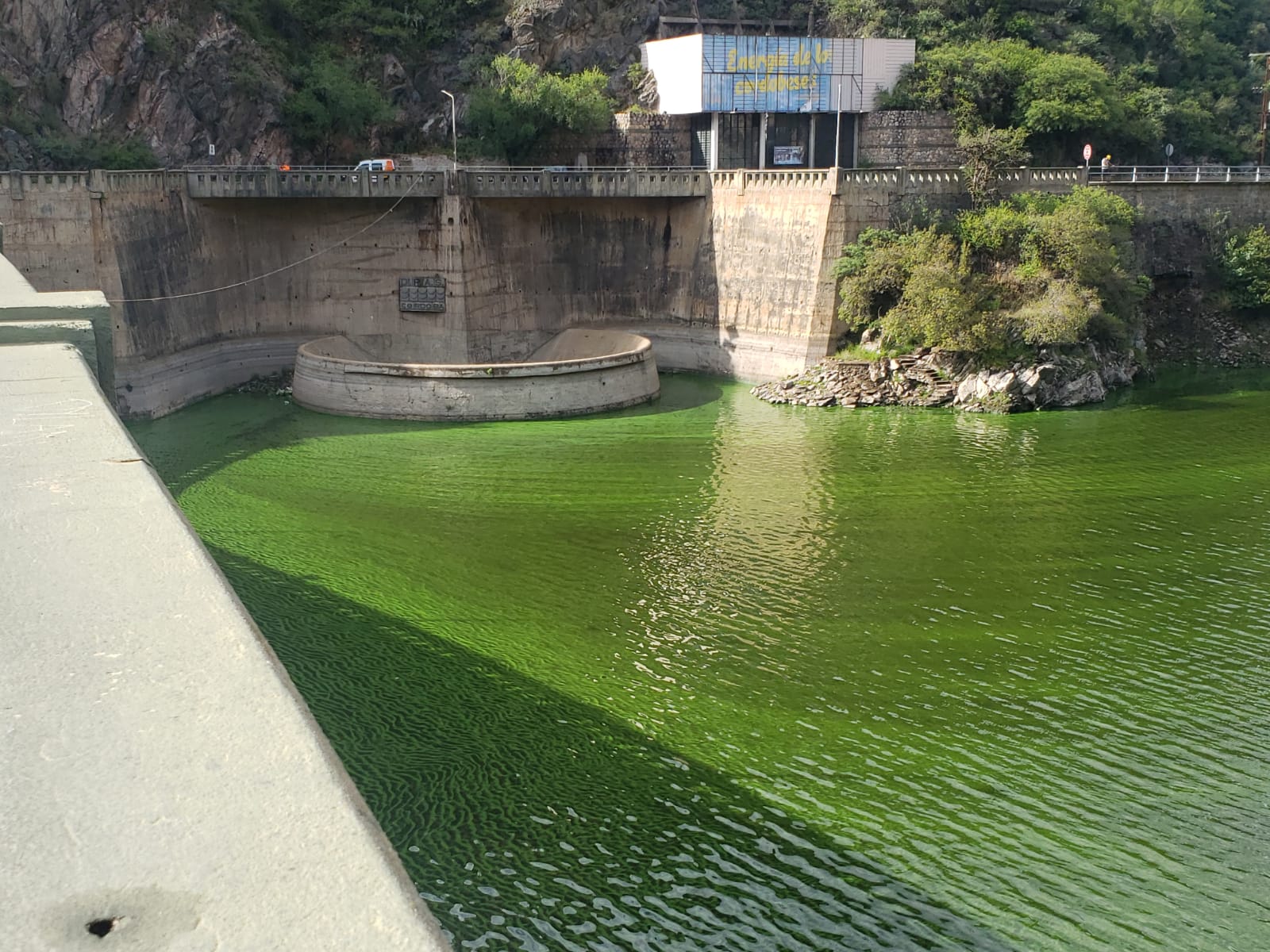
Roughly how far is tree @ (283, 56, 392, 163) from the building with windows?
1412 cm

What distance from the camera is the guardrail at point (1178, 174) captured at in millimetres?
51125

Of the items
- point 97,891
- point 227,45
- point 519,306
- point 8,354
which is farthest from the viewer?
point 227,45

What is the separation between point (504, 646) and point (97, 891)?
18.4 meters

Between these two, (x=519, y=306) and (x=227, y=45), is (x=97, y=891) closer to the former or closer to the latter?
(x=519, y=306)

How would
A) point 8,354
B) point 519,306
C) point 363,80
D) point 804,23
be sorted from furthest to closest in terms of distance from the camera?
point 804,23, point 363,80, point 519,306, point 8,354

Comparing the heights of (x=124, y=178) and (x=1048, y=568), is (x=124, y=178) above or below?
above

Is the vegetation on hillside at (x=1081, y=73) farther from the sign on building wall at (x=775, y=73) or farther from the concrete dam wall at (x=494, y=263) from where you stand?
the concrete dam wall at (x=494, y=263)

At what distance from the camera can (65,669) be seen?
6438 mm

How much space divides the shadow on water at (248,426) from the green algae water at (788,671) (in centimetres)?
37

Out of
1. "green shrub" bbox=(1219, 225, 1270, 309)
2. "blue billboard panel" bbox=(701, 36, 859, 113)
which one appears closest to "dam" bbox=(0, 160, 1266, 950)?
"green shrub" bbox=(1219, 225, 1270, 309)

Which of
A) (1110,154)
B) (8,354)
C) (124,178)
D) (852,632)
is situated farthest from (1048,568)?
(1110,154)

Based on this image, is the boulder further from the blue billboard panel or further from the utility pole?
the blue billboard panel

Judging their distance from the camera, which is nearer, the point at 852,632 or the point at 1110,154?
the point at 852,632

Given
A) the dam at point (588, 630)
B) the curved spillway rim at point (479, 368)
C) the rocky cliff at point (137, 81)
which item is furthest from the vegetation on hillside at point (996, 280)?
the rocky cliff at point (137, 81)
